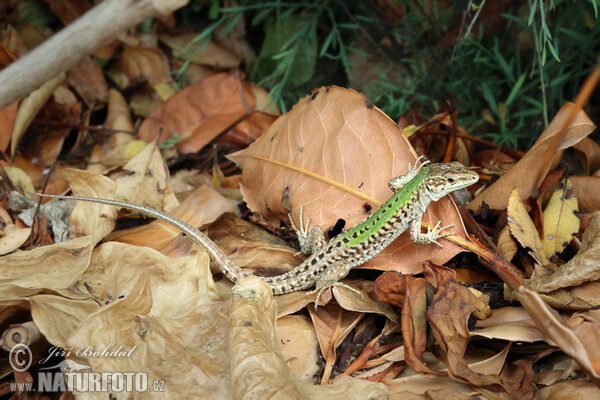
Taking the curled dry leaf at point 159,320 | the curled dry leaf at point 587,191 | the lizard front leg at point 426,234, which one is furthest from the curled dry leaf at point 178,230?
the curled dry leaf at point 587,191

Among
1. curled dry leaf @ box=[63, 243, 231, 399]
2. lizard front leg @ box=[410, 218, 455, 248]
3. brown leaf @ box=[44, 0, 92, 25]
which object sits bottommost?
lizard front leg @ box=[410, 218, 455, 248]

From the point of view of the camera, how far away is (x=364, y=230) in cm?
304

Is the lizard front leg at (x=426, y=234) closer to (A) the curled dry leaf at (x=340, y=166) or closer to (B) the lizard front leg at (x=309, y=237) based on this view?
(A) the curled dry leaf at (x=340, y=166)

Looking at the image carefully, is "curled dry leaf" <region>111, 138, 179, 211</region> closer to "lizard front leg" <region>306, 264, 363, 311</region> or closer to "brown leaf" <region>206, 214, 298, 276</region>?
"brown leaf" <region>206, 214, 298, 276</region>

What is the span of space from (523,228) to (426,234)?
513 mm

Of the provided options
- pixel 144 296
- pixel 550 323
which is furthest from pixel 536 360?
pixel 144 296

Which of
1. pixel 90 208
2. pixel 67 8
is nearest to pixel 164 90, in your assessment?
pixel 67 8

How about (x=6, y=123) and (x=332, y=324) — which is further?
(x=6, y=123)

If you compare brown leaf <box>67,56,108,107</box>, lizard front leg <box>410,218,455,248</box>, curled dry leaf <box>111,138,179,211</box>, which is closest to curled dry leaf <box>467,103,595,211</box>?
lizard front leg <box>410,218,455,248</box>

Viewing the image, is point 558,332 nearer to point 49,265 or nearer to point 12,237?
point 49,265

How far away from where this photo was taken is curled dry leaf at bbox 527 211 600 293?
2.34 metres

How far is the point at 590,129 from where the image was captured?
2592 mm

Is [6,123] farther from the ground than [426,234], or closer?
farther from the ground

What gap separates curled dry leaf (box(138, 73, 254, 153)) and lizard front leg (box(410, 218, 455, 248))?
2106 millimetres
